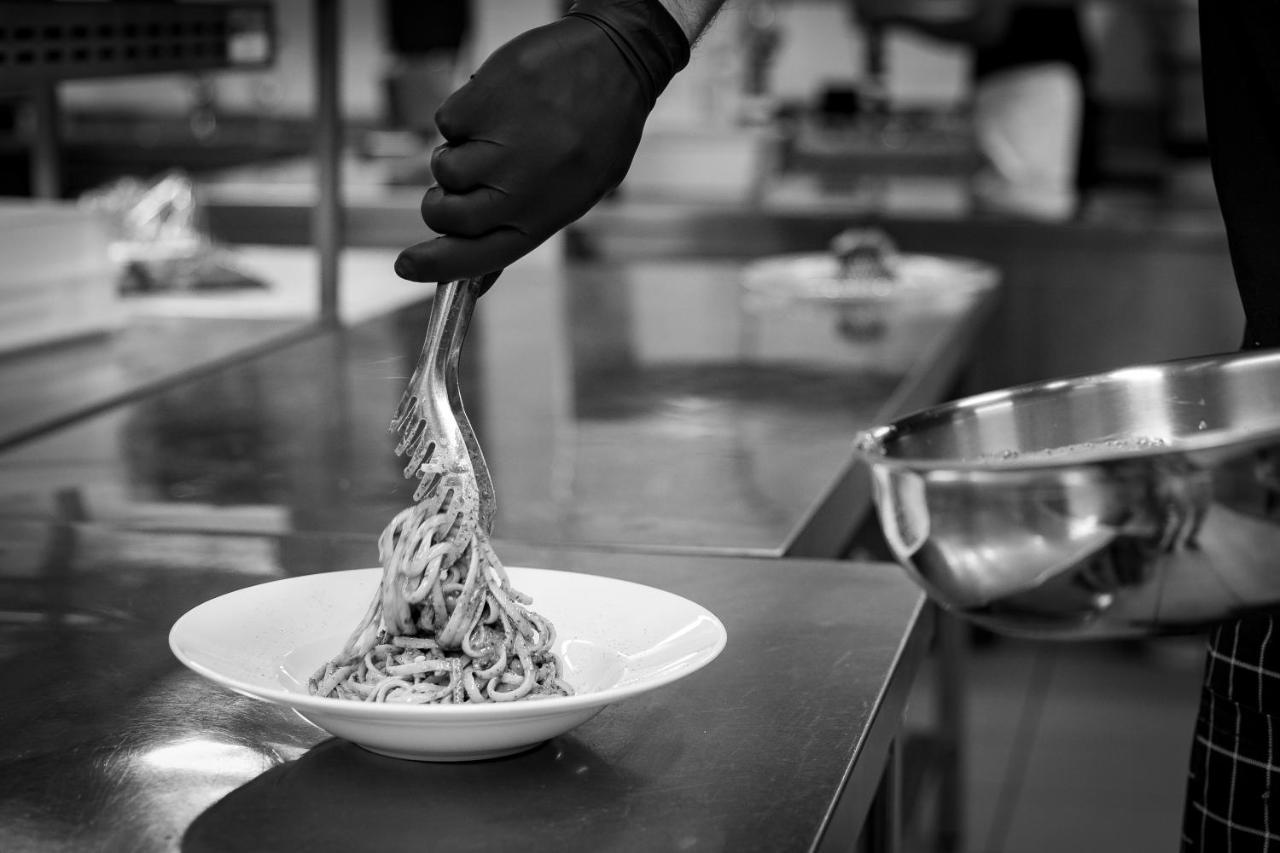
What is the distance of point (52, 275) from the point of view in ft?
7.32

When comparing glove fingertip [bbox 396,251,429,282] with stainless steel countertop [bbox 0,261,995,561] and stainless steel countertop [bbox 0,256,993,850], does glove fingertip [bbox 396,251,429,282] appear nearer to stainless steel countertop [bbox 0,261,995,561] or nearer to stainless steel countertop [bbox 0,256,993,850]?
stainless steel countertop [bbox 0,256,993,850]

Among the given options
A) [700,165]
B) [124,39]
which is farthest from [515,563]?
[700,165]

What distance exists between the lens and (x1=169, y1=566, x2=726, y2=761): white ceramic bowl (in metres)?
0.83

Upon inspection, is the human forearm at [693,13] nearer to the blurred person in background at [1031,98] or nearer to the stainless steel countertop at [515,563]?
the stainless steel countertop at [515,563]

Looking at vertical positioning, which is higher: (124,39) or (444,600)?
(124,39)

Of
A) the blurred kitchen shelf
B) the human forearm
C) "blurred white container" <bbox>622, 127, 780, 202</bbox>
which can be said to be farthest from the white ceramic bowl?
"blurred white container" <bbox>622, 127, 780, 202</bbox>

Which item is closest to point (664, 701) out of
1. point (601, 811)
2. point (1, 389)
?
point (601, 811)

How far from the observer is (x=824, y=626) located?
1200mm

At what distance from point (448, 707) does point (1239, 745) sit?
788 mm

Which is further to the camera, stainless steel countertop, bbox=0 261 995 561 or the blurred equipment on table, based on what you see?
the blurred equipment on table

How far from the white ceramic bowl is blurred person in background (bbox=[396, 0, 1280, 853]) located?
213 millimetres

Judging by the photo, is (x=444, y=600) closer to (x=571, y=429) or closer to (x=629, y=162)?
(x=629, y=162)

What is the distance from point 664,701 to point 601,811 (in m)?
0.18

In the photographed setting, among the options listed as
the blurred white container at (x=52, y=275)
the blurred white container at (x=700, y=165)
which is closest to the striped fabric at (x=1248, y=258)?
the blurred white container at (x=52, y=275)
